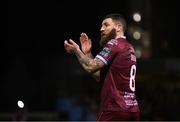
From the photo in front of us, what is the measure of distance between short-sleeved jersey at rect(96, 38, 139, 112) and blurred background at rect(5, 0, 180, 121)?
181 inches

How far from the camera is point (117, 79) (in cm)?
602

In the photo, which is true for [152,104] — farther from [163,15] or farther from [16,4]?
[16,4]

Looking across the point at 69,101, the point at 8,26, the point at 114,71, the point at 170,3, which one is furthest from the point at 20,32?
the point at 114,71

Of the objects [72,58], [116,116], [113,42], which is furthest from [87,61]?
[72,58]

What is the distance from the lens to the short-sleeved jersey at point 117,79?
6.00m

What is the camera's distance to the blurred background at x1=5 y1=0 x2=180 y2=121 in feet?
37.2

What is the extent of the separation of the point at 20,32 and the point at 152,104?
3.68 meters

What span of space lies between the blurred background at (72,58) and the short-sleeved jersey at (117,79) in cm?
460

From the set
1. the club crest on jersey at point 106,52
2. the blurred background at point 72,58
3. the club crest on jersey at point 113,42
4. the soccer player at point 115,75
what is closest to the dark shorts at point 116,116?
the soccer player at point 115,75

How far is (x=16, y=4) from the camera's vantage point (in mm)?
12930

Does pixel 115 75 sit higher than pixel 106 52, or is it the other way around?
pixel 106 52

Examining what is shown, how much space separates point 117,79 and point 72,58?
6.73 meters

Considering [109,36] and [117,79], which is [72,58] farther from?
[117,79]

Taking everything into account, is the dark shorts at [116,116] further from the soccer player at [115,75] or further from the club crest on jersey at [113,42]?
the club crest on jersey at [113,42]
